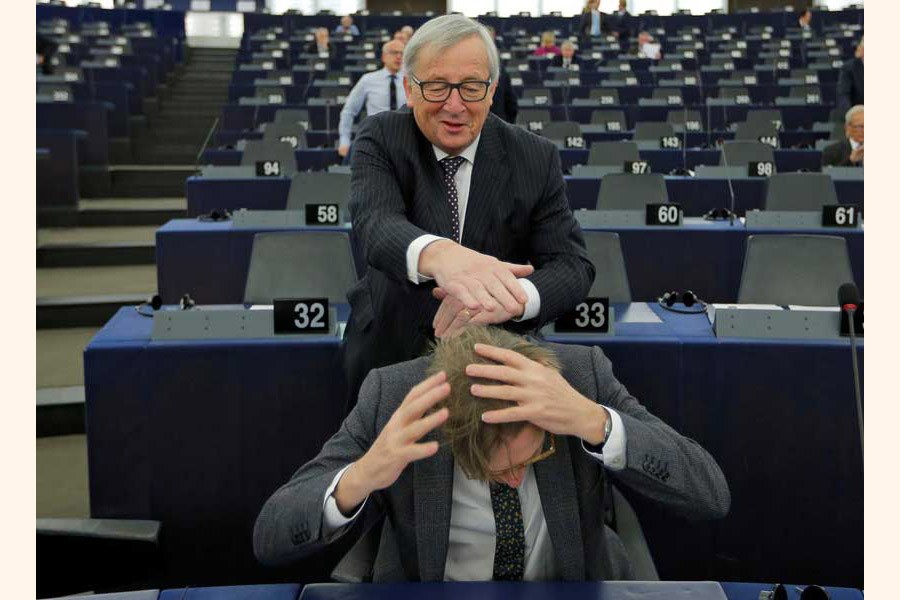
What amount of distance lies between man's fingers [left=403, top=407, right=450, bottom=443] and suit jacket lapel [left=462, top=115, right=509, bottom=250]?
0.46 m

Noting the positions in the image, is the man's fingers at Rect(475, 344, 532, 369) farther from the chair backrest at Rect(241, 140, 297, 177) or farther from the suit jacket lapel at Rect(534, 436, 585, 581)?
the chair backrest at Rect(241, 140, 297, 177)

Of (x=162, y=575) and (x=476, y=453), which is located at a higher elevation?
(x=476, y=453)

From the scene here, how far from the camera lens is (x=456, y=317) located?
137cm

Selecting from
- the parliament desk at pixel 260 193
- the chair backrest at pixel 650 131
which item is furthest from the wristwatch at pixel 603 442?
the chair backrest at pixel 650 131

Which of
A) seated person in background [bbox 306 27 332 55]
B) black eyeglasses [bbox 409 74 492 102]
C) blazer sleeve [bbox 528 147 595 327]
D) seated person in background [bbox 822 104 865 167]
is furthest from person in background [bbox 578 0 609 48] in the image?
black eyeglasses [bbox 409 74 492 102]

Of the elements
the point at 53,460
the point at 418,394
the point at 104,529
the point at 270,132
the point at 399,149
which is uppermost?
the point at 270,132

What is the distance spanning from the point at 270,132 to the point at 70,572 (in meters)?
5.61

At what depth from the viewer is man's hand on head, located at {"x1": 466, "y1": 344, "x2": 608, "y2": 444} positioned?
3.81 ft

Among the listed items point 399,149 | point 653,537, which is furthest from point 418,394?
point 653,537

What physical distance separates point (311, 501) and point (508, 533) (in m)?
0.29

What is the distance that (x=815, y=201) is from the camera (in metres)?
4.70

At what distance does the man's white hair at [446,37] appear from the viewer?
1409 millimetres

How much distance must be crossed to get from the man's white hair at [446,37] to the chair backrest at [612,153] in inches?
203

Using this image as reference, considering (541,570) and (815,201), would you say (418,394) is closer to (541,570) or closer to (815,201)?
(541,570)
